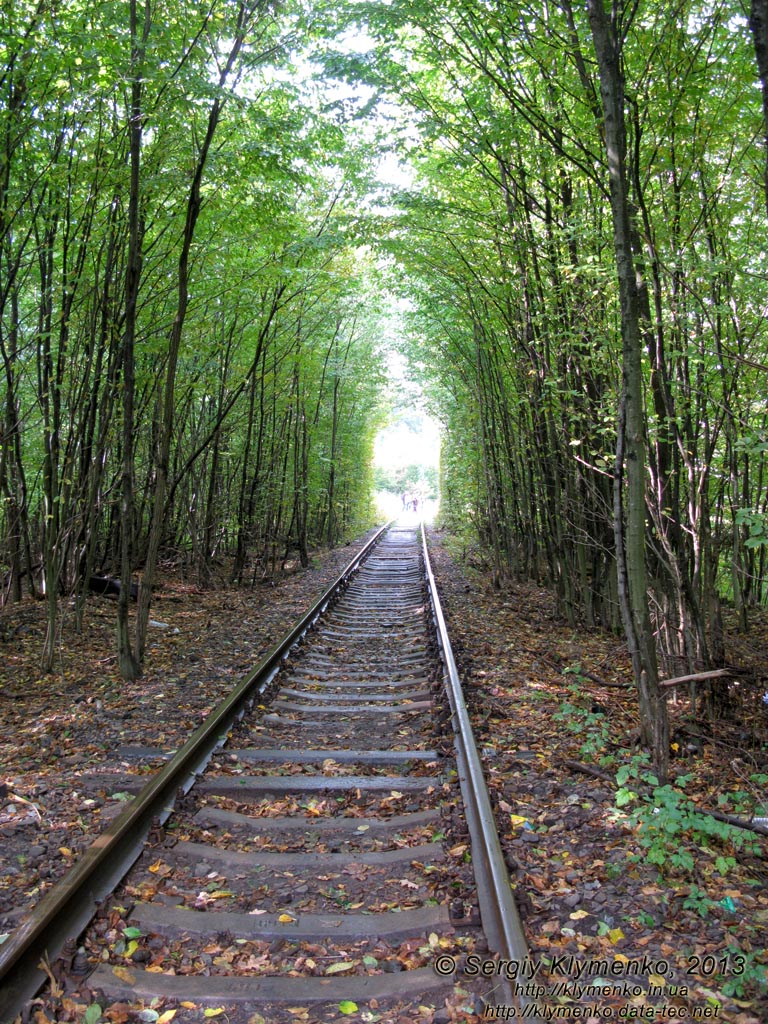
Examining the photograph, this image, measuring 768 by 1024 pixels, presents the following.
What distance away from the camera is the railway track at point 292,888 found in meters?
2.24

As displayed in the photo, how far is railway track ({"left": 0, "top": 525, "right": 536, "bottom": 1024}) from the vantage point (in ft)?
7.36

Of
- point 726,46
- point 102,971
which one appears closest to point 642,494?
point 726,46

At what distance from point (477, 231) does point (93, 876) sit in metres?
6.91

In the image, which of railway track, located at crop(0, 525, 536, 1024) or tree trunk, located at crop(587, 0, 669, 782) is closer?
railway track, located at crop(0, 525, 536, 1024)

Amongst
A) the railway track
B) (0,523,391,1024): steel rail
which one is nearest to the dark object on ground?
the railway track

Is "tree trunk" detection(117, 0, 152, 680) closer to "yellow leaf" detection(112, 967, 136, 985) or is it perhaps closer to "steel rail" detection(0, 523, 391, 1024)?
"steel rail" detection(0, 523, 391, 1024)

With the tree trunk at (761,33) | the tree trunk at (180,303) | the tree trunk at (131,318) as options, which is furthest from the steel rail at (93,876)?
the tree trunk at (761,33)

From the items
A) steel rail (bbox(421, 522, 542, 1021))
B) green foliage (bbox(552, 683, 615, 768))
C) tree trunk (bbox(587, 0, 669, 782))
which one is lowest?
green foliage (bbox(552, 683, 615, 768))

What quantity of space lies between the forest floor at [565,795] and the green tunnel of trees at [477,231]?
0.57 metres

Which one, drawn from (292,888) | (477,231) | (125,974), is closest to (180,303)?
(477,231)

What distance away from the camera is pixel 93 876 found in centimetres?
275

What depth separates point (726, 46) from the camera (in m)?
4.32

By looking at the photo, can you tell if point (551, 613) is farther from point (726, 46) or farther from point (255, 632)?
point (726, 46)

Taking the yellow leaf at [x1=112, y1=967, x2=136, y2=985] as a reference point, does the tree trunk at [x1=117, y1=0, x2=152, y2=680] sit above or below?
above
